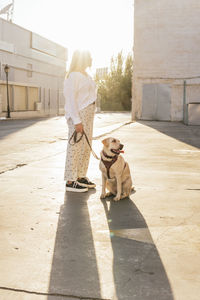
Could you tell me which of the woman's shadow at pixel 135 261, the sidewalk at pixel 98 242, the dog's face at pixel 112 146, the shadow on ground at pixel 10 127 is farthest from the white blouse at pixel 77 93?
the shadow on ground at pixel 10 127

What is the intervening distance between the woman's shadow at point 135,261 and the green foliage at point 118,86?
2067 inches

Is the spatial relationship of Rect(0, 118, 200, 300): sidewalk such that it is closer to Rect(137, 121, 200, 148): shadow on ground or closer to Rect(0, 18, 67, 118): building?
Rect(137, 121, 200, 148): shadow on ground

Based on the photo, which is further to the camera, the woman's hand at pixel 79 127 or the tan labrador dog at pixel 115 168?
the woman's hand at pixel 79 127

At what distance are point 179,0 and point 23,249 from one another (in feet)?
82.1

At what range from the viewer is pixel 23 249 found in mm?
2855

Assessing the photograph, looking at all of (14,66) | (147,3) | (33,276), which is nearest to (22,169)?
(33,276)

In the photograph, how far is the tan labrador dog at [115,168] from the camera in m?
4.33

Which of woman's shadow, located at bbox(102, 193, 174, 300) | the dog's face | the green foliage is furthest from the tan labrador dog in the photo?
the green foliage

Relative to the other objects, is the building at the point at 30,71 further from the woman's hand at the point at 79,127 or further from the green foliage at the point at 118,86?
the woman's hand at the point at 79,127

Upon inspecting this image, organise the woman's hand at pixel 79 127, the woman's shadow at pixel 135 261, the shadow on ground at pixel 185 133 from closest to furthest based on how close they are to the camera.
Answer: the woman's shadow at pixel 135 261 < the woman's hand at pixel 79 127 < the shadow on ground at pixel 185 133

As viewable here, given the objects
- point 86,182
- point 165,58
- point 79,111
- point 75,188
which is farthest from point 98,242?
point 165,58

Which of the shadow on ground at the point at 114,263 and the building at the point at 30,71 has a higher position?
the building at the point at 30,71

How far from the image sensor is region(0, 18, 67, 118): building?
37.5m

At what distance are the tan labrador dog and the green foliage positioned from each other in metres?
51.6
